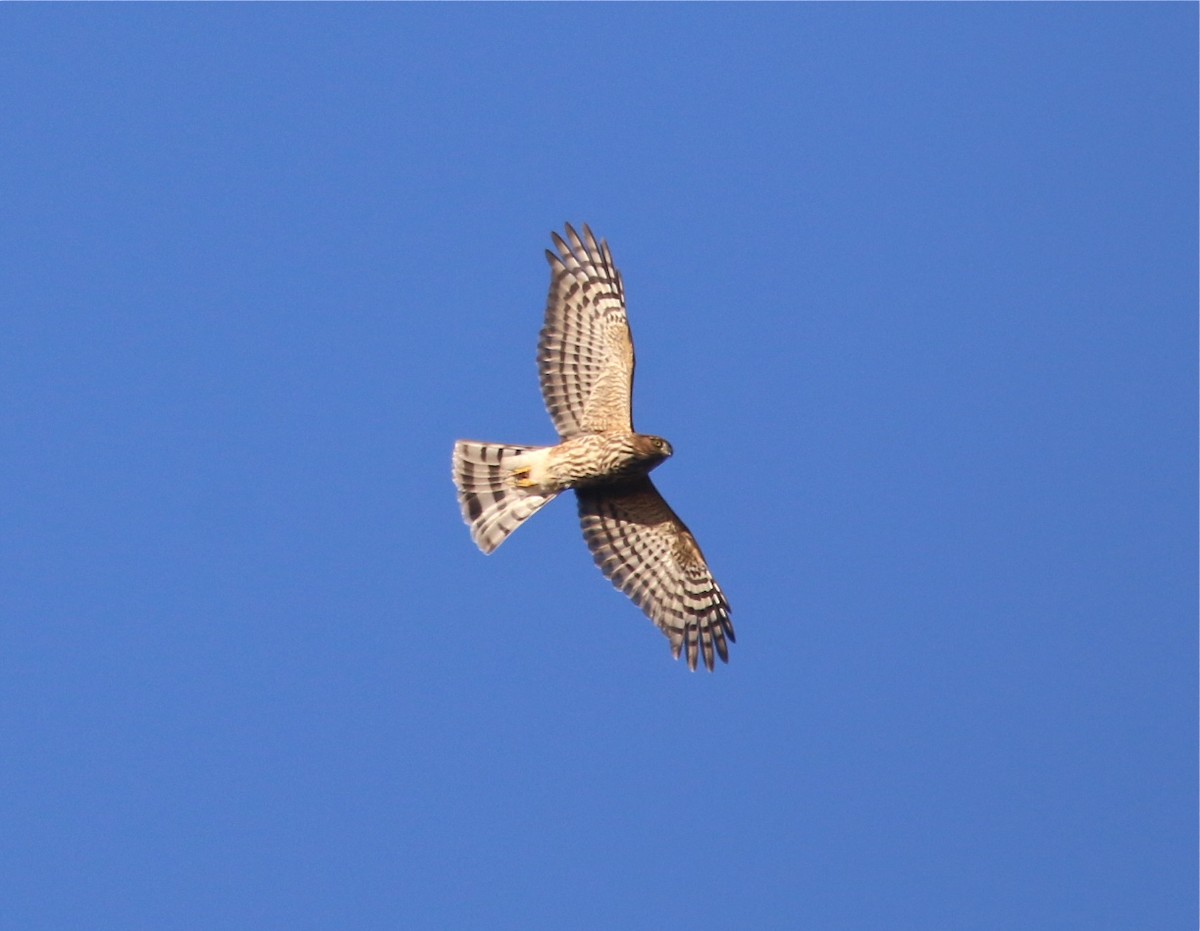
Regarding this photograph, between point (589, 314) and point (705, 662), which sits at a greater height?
point (589, 314)

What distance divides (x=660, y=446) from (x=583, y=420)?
2.28 ft

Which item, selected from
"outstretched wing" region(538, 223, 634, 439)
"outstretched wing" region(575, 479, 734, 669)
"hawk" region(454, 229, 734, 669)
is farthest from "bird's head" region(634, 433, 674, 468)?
"outstretched wing" region(575, 479, 734, 669)

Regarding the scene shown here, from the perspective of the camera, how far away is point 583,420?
1667 cm

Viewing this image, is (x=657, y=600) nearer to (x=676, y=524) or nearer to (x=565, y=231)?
(x=676, y=524)

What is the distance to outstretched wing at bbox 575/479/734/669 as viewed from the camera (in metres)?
17.0

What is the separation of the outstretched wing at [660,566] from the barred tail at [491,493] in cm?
52

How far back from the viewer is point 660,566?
1722 centimetres

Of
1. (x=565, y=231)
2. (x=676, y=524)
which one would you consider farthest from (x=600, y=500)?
(x=565, y=231)

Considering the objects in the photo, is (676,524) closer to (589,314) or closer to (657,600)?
(657,600)

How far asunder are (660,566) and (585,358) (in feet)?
5.92

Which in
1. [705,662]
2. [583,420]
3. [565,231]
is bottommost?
[705,662]

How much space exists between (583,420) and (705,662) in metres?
2.19

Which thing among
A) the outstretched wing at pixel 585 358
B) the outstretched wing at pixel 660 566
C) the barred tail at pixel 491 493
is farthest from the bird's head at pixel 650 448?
the barred tail at pixel 491 493

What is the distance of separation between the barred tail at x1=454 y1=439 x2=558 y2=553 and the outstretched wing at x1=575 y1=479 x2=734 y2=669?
0.52 meters
